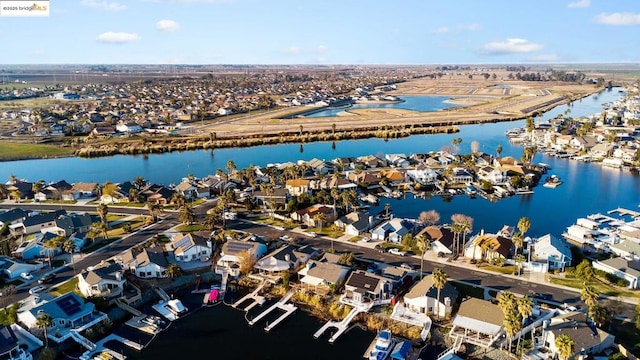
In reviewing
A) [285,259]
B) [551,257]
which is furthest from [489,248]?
[285,259]

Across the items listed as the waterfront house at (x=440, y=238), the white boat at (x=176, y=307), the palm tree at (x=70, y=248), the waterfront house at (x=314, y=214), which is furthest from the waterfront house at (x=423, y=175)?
the palm tree at (x=70, y=248)

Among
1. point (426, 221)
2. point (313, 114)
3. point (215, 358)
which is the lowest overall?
point (215, 358)

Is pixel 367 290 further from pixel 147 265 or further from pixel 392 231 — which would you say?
pixel 147 265

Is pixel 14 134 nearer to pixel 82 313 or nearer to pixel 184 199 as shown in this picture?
pixel 184 199

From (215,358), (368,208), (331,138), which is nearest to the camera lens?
(215,358)

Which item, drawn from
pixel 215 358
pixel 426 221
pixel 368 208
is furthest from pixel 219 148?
pixel 215 358

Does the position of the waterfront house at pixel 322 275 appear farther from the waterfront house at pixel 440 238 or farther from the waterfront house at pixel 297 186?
the waterfront house at pixel 297 186
